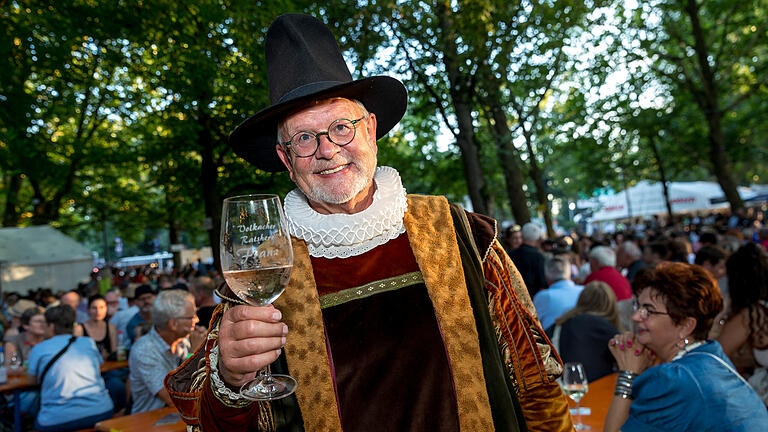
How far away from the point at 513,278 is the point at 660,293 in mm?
1717

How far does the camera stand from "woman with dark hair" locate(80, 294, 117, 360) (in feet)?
26.7

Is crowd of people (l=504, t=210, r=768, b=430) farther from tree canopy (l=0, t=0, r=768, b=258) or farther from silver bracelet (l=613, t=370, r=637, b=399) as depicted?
tree canopy (l=0, t=0, r=768, b=258)

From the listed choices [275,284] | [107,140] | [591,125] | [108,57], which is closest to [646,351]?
[275,284]

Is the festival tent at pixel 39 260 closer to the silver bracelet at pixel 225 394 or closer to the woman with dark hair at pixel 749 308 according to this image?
the silver bracelet at pixel 225 394

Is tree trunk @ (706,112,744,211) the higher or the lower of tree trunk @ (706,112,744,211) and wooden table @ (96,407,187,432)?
the higher

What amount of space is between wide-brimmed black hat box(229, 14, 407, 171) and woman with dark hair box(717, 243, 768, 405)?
12.2ft

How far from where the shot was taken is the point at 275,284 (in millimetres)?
1343

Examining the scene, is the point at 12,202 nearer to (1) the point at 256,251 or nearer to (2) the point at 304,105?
(2) the point at 304,105

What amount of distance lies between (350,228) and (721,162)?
59.6 ft

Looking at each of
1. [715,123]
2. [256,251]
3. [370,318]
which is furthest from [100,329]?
[715,123]

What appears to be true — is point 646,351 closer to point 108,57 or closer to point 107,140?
point 108,57

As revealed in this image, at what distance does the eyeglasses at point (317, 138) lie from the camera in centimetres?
202

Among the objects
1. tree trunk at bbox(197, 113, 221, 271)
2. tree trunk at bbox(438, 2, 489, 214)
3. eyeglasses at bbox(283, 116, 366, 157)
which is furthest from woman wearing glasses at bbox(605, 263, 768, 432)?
tree trunk at bbox(197, 113, 221, 271)

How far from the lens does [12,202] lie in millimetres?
20469
